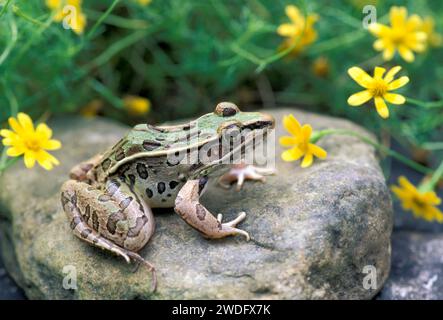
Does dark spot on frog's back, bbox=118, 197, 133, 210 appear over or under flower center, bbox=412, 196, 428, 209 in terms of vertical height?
over

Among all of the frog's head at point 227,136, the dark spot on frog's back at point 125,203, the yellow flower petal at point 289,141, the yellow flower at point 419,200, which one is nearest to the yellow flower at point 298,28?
the yellow flower petal at point 289,141

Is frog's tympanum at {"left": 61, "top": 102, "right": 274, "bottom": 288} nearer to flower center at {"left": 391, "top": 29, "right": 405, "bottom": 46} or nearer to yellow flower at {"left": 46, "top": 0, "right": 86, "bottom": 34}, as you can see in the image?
yellow flower at {"left": 46, "top": 0, "right": 86, "bottom": 34}

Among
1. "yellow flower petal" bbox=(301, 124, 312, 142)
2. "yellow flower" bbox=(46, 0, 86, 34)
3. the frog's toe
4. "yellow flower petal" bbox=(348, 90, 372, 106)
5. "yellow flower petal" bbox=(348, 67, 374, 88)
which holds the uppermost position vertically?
"yellow flower" bbox=(46, 0, 86, 34)

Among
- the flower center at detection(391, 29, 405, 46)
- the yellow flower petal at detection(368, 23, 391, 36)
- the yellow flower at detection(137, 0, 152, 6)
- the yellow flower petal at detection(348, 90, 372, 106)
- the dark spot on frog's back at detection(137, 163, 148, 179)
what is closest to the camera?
the dark spot on frog's back at detection(137, 163, 148, 179)

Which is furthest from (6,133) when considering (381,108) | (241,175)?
(381,108)

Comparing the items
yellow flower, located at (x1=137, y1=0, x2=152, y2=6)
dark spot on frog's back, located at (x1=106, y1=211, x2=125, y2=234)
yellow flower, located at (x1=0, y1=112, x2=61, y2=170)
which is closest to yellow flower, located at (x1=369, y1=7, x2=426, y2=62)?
yellow flower, located at (x1=137, y1=0, x2=152, y2=6)
